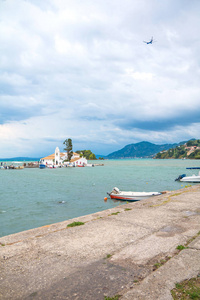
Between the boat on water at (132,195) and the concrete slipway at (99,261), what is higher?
the concrete slipway at (99,261)

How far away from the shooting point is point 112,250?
5.91 metres

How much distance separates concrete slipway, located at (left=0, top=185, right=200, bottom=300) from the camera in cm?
408

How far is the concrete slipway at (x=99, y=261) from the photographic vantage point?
161 inches

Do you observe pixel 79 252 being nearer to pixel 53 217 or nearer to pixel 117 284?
pixel 117 284

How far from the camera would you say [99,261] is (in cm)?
524

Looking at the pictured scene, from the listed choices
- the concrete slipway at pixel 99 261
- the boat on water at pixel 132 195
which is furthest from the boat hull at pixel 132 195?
the concrete slipway at pixel 99 261

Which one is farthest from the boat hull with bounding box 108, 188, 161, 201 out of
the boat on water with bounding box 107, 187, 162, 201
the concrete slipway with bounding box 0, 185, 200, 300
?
the concrete slipway with bounding box 0, 185, 200, 300

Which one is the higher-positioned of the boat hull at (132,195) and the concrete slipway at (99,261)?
the concrete slipway at (99,261)

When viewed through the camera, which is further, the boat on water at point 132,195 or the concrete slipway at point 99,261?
the boat on water at point 132,195

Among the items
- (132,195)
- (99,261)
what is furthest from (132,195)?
(99,261)

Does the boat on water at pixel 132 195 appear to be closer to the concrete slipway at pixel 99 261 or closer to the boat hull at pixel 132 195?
the boat hull at pixel 132 195

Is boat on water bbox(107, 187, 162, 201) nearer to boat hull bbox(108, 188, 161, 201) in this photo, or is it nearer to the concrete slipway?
boat hull bbox(108, 188, 161, 201)

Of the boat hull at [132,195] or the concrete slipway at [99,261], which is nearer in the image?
the concrete slipway at [99,261]

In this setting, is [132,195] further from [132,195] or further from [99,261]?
[99,261]
